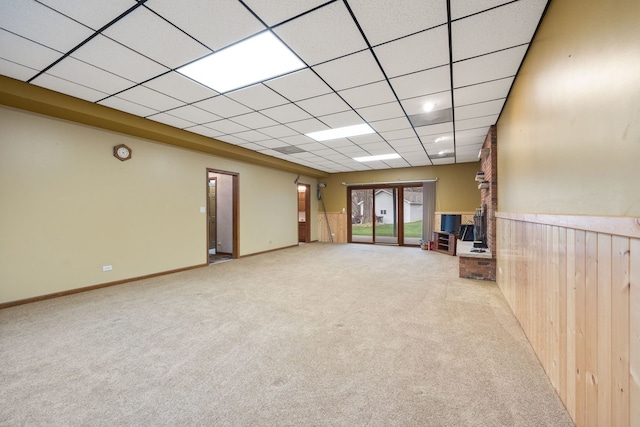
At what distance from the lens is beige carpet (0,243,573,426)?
5.12ft

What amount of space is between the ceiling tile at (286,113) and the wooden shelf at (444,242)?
17.0 ft

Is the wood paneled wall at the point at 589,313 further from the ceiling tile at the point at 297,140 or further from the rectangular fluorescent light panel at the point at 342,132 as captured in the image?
the ceiling tile at the point at 297,140

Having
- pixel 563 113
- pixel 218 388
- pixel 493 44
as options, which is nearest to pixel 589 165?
pixel 563 113

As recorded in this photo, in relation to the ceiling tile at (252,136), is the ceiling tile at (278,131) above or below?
below

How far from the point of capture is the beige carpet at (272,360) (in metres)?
1.56

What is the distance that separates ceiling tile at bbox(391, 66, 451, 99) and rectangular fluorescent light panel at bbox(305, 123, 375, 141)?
1276mm

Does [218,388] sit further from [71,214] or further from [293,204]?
[293,204]

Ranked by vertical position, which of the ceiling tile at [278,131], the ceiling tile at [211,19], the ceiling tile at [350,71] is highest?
the ceiling tile at [211,19]

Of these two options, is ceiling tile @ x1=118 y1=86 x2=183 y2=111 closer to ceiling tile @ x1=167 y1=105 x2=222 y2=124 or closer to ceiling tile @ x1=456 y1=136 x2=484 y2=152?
ceiling tile @ x1=167 y1=105 x2=222 y2=124

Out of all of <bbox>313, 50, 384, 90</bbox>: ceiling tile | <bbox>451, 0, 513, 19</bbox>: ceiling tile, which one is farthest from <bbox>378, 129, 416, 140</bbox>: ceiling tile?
<bbox>451, 0, 513, 19</bbox>: ceiling tile

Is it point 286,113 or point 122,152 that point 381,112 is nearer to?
point 286,113

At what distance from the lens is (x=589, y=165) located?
134cm

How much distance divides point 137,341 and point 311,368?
164 centimetres

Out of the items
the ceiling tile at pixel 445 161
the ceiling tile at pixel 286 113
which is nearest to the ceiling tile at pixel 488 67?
the ceiling tile at pixel 286 113
